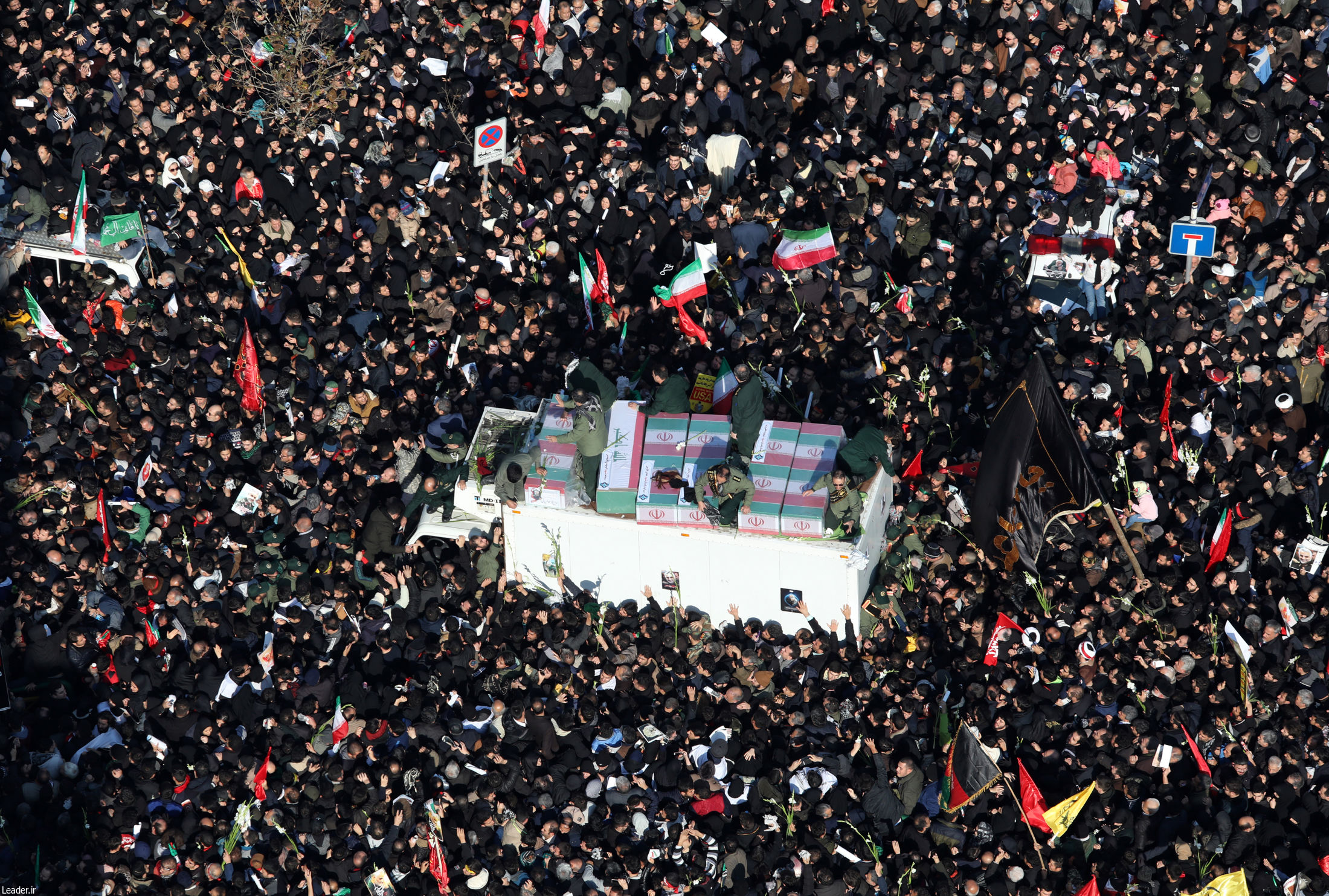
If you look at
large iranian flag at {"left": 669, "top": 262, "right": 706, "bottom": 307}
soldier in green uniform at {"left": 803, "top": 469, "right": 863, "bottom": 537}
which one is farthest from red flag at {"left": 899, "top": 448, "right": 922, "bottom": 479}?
large iranian flag at {"left": 669, "top": 262, "right": 706, "bottom": 307}

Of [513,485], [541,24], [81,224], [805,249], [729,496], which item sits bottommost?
[513,485]

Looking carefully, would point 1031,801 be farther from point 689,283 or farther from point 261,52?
point 261,52

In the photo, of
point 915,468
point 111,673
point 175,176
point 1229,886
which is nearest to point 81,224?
point 175,176

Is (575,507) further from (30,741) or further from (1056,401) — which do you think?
(30,741)

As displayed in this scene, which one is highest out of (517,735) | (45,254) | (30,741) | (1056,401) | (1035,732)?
(1056,401)

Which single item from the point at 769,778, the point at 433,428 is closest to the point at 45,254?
the point at 433,428

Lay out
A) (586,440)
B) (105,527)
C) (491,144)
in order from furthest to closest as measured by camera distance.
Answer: (491,144), (105,527), (586,440)
